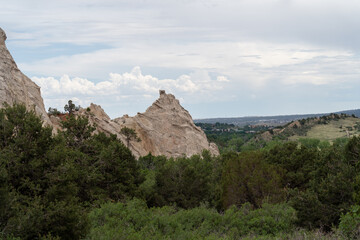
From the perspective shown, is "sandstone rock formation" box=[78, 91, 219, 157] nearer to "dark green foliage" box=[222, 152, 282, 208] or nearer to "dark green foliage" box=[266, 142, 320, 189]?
"dark green foliage" box=[266, 142, 320, 189]

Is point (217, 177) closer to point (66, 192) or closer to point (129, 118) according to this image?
point (66, 192)

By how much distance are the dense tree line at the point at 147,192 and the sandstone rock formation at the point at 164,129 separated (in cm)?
3871

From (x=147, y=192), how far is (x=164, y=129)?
4893cm

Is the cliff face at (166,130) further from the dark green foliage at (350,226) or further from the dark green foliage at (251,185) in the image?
the dark green foliage at (350,226)

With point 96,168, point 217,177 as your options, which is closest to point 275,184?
point 217,177

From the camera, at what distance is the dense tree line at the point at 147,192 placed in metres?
13.5

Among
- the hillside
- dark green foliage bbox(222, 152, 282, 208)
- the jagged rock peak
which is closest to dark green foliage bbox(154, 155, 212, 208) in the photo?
dark green foliage bbox(222, 152, 282, 208)

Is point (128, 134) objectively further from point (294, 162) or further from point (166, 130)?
point (294, 162)

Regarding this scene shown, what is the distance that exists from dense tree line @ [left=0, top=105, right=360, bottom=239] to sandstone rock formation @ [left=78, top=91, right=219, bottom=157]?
127 feet

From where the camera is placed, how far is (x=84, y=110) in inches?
2547

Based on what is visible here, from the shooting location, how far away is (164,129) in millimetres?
78875

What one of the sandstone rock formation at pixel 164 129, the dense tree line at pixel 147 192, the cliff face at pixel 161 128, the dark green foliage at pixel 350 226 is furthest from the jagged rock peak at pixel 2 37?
the dark green foliage at pixel 350 226

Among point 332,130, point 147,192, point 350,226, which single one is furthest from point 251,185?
point 332,130

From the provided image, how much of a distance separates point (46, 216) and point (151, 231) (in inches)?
192
